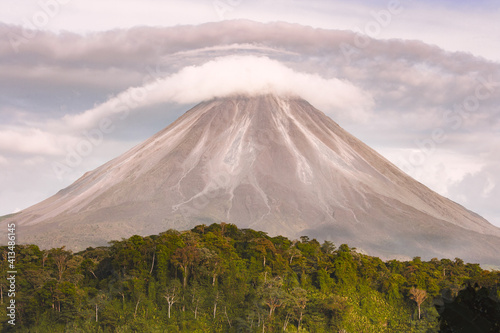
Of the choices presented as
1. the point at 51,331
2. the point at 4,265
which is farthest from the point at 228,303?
the point at 4,265

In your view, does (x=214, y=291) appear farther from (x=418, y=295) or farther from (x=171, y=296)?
(x=418, y=295)

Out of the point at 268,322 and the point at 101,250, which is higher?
the point at 101,250

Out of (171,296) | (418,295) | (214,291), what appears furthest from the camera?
(418,295)

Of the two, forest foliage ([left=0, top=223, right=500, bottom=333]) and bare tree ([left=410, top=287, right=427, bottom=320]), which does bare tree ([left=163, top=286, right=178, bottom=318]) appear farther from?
bare tree ([left=410, top=287, right=427, bottom=320])

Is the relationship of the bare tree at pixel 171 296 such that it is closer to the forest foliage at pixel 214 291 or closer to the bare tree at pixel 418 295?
the forest foliage at pixel 214 291

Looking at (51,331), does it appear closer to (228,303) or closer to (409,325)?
(228,303)

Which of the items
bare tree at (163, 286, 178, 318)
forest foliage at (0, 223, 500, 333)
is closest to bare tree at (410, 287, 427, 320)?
forest foliage at (0, 223, 500, 333)

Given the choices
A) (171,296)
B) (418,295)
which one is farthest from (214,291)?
(418,295)

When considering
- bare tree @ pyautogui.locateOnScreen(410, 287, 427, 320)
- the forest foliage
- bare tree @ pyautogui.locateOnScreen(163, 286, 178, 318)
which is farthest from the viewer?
bare tree @ pyautogui.locateOnScreen(410, 287, 427, 320)
